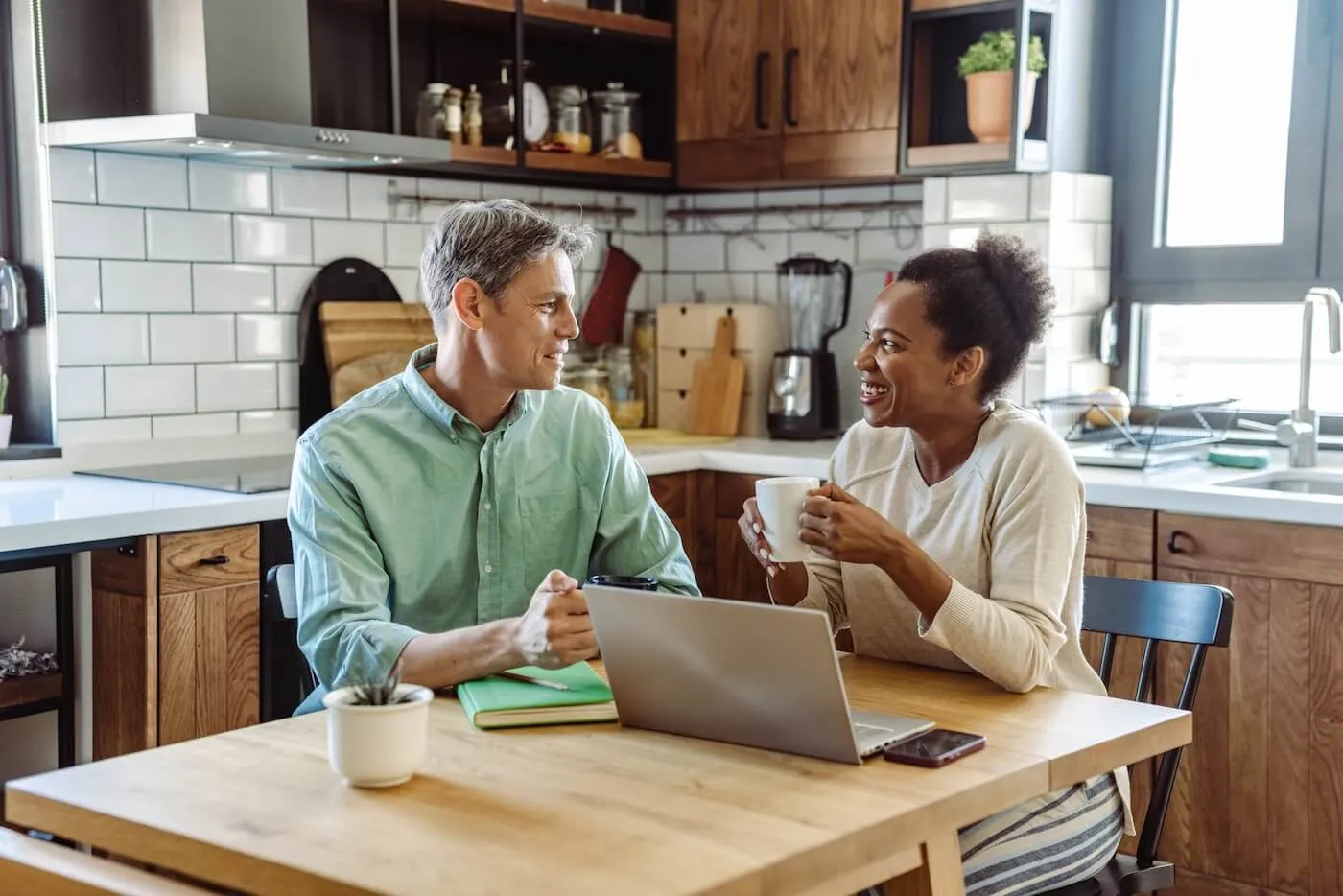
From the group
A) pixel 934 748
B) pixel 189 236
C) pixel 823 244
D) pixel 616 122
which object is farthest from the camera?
pixel 823 244

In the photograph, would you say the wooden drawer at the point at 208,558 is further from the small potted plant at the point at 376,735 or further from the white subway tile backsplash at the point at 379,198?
the small potted plant at the point at 376,735

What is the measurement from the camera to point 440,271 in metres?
2.35

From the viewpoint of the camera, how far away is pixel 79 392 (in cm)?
348

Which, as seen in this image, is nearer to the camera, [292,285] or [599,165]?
[292,285]

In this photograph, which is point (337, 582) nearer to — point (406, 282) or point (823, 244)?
point (406, 282)

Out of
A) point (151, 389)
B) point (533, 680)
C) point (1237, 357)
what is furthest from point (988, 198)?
point (533, 680)

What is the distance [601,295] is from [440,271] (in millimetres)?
2271

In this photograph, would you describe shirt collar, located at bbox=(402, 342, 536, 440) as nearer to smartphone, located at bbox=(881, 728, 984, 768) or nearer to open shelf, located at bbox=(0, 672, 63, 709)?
smartphone, located at bbox=(881, 728, 984, 768)

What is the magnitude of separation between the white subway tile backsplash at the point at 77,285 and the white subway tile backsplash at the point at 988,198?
6.69ft

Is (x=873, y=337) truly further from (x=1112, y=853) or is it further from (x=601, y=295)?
(x=601, y=295)

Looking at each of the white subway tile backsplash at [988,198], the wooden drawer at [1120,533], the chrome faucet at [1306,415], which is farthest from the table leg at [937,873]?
the white subway tile backsplash at [988,198]

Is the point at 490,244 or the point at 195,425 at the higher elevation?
the point at 490,244

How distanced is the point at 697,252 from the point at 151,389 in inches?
69.4

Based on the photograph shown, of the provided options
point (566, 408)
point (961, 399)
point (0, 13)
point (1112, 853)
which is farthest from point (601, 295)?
point (1112, 853)
